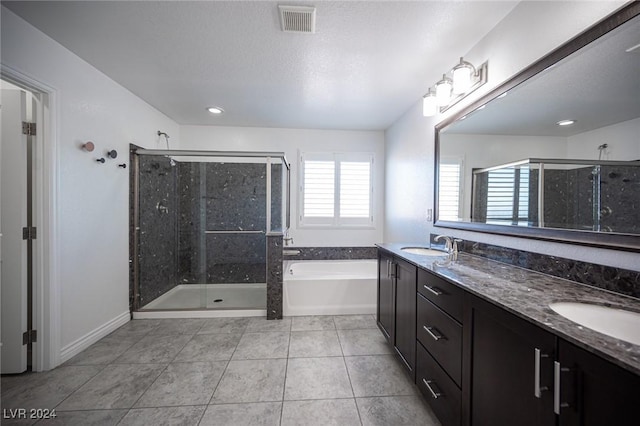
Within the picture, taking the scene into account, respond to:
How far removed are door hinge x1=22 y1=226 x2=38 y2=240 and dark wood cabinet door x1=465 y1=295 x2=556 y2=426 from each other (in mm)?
2787

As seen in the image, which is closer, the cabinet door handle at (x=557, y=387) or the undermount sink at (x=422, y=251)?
the cabinet door handle at (x=557, y=387)

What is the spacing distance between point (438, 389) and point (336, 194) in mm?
2708

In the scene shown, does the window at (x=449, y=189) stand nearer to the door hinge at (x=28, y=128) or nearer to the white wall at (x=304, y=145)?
the white wall at (x=304, y=145)

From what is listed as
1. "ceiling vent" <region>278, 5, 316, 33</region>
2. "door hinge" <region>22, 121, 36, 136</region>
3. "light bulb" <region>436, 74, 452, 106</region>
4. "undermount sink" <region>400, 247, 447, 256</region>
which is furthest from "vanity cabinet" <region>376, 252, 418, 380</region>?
"door hinge" <region>22, 121, 36, 136</region>

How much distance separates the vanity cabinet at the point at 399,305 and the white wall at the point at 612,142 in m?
0.98

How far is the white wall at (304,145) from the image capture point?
3547 millimetres

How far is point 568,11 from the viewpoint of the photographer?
1.14 metres

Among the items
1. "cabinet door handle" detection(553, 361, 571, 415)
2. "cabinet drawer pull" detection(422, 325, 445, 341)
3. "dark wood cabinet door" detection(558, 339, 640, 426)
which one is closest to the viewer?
"dark wood cabinet door" detection(558, 339, 640, 426)

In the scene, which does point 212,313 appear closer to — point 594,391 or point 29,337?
point 29,337

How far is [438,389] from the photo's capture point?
4.14 ft

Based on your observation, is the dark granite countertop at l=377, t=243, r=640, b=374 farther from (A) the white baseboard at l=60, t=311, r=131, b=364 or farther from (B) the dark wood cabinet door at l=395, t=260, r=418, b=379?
(A) the white baseboard at l=60, t=311, r=131, b=364

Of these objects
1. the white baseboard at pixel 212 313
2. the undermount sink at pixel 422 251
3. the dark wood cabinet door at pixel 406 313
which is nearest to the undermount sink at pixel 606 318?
the dark wood cabinet door at pixel 406 313

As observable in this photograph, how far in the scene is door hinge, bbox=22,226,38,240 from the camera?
5.57ft

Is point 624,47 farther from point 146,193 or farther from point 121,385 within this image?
point 146,193
